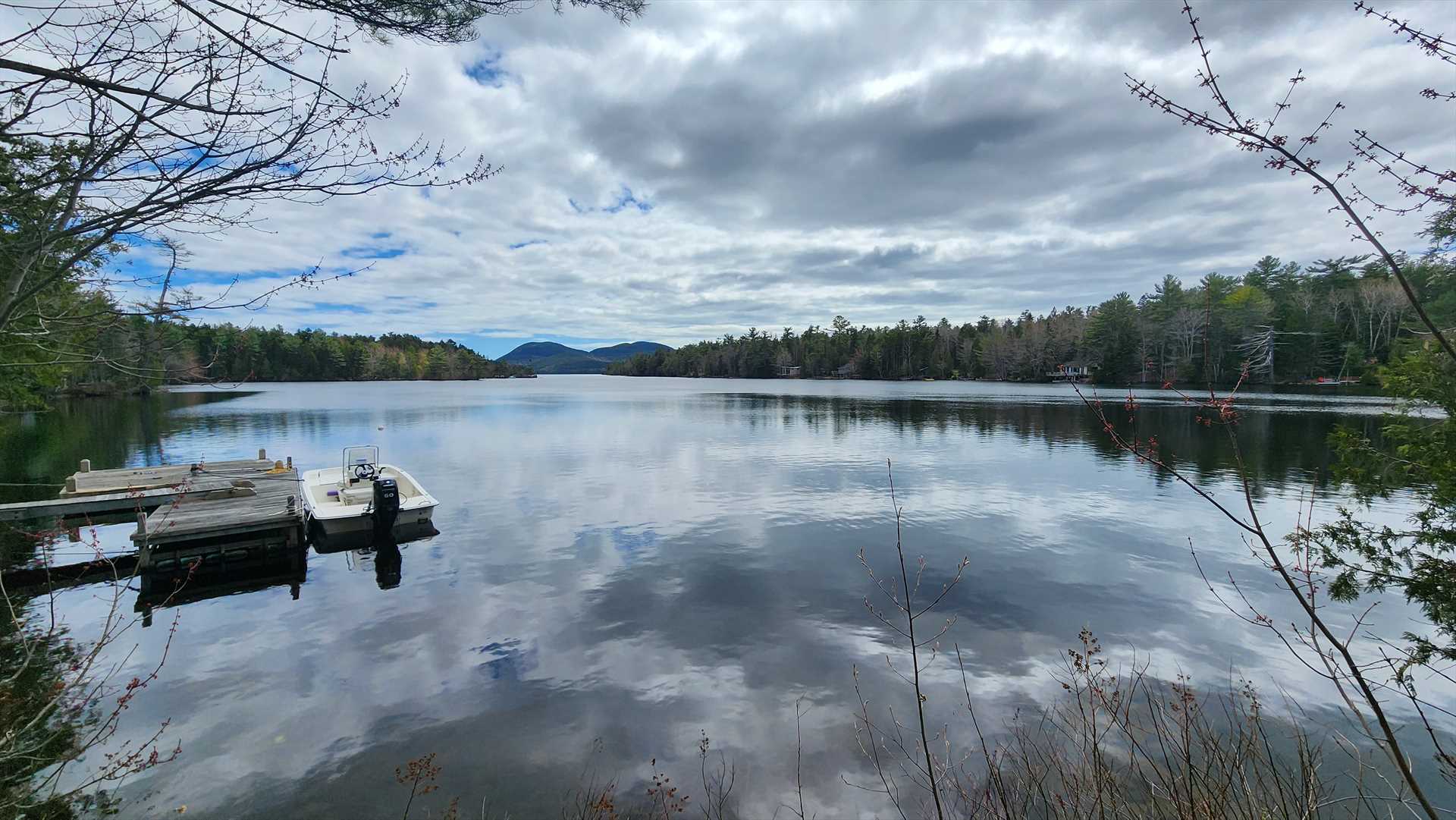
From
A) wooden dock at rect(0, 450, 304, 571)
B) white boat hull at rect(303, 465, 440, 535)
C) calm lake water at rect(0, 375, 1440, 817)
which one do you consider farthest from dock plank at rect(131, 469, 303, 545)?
calm lake water at rect(0, 375, 1440, 817)

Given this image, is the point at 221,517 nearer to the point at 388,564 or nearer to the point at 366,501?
the point at 388,564

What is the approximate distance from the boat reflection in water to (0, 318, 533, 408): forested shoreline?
421 centimetres

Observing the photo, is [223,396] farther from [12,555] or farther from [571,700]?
[571,700]

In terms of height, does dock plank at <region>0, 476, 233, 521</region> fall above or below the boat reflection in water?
above

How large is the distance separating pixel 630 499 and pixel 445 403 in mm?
50531

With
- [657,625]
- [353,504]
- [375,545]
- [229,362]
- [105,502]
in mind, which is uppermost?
[229,362]

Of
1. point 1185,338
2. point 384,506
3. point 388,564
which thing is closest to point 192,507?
point 384,506

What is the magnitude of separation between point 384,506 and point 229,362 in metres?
10.0

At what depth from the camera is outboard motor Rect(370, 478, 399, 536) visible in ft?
46.4

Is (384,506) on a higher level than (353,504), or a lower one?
higher

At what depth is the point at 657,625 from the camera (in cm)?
981

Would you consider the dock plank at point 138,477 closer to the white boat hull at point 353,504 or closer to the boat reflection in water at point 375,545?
the white boat hull at point 353,504

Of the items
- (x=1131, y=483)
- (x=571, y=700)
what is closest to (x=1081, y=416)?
(x=1131, y=483)

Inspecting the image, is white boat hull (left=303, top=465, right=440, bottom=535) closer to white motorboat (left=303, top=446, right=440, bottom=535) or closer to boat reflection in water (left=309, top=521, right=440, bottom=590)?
white motorboat (left=303, top=446, right=440, bottom=535)
